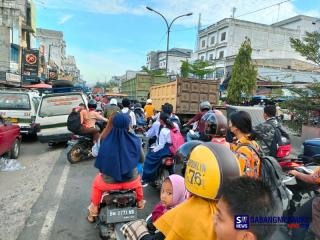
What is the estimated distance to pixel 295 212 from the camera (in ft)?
9.89

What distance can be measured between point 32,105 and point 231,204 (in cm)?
1023

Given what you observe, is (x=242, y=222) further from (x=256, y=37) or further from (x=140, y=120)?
(x=256, y=37)

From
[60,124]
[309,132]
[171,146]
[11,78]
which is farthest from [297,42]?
[11,78]

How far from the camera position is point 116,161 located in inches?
139

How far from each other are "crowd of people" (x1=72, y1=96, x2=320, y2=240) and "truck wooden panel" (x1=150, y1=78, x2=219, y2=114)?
6.56 metres

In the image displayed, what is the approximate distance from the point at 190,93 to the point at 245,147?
933cm

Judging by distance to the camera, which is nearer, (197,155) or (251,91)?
(197,155)

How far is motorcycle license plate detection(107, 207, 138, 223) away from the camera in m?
3.44

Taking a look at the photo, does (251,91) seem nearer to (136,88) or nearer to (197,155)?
(136,88)

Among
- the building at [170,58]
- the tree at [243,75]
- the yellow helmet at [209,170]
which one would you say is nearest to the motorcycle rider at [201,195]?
the yellow helmet at [209,170]

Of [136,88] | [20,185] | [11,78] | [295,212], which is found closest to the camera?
[295,212]

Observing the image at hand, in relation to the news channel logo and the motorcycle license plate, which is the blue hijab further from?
A: the news channel logo

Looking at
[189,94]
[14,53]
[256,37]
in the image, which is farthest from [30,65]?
[256,37]

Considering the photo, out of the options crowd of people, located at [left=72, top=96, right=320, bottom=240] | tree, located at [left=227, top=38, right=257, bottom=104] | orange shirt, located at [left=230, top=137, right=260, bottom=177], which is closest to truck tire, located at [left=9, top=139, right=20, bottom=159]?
crowd of people, located at [left=72, top=96, right=320, bottom=240]
